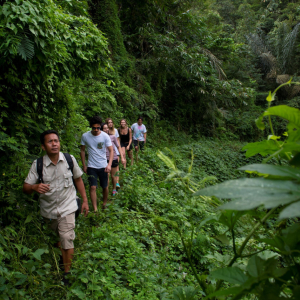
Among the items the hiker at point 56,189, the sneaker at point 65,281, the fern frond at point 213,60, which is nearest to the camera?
the sneaker at point 65,281

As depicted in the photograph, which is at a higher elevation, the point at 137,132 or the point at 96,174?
the point at 137,132

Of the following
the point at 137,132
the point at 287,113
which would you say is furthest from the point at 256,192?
the point at 137,132

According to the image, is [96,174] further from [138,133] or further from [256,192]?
[256,192]

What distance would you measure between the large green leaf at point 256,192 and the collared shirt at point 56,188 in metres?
3.10

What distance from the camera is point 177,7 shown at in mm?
14273

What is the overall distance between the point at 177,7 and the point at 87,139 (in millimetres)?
12386

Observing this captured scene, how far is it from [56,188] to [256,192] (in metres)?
3.16

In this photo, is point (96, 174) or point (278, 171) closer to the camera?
point (278, 171)

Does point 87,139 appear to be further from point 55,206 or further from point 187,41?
point 187,41

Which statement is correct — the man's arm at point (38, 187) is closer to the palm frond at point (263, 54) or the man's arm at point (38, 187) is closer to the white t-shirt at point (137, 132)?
the white t-shirt at point (137, 132)

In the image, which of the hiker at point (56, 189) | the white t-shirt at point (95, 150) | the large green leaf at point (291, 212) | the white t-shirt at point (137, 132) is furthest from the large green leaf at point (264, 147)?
the white t-shirt at point (137, 132)

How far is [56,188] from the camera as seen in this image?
327 cm

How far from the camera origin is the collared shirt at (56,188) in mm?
3238

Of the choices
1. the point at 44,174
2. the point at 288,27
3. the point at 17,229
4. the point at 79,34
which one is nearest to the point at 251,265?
the point at 44,174
